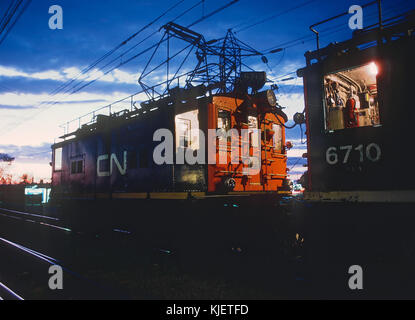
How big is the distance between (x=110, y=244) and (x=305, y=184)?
5.72 meters

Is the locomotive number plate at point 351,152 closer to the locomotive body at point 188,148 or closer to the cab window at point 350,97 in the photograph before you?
the cab window at point 350,97

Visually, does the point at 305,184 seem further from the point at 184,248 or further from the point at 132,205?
the point at 132,205

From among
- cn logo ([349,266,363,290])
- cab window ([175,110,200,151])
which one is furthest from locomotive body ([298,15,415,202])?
cab window ([175,110,200,151])

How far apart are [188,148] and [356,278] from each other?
4809 mm

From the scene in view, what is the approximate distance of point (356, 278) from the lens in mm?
3848

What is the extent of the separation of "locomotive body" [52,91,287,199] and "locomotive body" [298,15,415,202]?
8.96ft

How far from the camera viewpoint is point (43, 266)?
5.77 m

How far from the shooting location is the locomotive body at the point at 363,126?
12.4 feet

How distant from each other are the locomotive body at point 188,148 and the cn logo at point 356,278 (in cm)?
324

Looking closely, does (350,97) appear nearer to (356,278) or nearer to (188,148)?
(356,278)

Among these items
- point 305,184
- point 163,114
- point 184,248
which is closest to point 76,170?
point 163,114

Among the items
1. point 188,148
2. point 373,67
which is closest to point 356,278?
point 373,67

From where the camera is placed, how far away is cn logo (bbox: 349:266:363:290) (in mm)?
3805

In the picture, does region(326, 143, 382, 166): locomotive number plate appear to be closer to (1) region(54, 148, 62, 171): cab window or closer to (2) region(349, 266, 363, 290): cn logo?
(2) region(349, 266, 363, 290): cn logo
